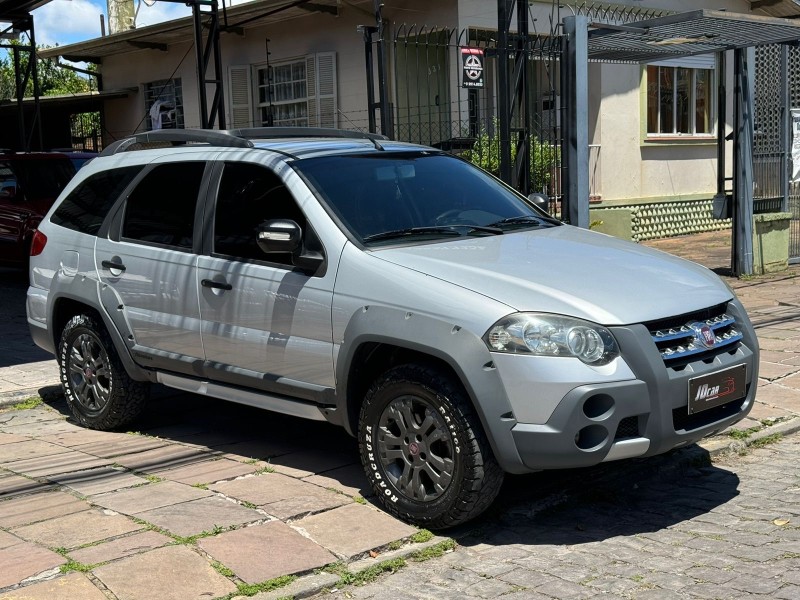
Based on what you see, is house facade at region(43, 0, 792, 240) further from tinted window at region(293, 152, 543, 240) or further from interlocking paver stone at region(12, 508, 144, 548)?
interlocking paver stone at region(12, 508, 144, 548)

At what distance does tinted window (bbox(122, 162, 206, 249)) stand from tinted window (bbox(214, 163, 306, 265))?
258 millimetres

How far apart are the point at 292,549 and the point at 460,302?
4.39 ft

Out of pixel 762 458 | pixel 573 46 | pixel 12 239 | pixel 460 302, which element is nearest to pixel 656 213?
pixel 573 46

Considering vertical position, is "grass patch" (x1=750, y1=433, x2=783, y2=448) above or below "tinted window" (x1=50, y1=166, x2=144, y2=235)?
below

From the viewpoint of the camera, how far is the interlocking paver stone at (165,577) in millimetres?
4172

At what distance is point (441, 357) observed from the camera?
466 centimetres

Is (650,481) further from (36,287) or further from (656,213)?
(656,213)

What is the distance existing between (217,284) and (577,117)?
5.42 m

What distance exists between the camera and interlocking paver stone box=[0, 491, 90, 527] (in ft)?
16.6

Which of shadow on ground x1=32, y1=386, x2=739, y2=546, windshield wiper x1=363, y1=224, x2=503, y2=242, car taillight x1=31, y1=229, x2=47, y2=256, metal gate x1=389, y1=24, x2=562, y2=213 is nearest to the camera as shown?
shadow on ground x1=32, y1=386, x2=739, y2=546

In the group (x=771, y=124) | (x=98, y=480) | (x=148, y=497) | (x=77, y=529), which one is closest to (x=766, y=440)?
(x=148, y=497)

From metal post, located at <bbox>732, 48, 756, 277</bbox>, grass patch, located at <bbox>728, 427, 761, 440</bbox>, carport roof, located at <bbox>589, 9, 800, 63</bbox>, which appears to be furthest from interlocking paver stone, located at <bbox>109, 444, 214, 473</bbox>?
metal post, located at <bbox>732, 48, 756, 277</bbox>

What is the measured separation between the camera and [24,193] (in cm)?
1442

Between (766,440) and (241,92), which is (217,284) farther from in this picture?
(241,92)
